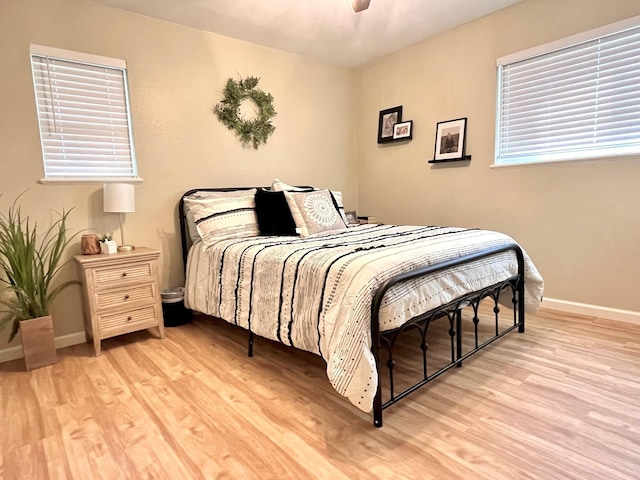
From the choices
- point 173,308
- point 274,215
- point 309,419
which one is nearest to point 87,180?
point 173,308

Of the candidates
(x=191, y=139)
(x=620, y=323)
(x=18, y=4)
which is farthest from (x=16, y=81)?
(x=620, y=323)

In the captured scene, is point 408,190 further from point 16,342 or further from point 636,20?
point 16,342

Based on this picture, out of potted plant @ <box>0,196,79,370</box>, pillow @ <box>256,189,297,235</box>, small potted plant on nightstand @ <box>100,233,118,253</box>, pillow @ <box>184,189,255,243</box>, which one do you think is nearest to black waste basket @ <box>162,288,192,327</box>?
pillow @ <box>184,189,255,243</box>

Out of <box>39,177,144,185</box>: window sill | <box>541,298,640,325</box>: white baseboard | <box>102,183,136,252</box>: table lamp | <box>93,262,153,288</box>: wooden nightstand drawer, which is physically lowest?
<box>541,298,640,325</box>: white baseboard

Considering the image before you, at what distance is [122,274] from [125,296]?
160mm

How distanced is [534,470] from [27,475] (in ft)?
6.17

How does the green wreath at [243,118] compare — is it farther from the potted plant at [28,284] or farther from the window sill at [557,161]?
the window sill at [557,161]

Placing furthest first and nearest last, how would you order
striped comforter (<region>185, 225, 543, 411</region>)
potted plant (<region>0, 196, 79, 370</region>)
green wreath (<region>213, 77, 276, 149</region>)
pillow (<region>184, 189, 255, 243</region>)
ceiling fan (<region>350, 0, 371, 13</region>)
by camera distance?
green wreath (<region>213, 77, 276, 149</region>)
pillow (<region>184, 189, 255, 243</region>)
potted plant (<region>0, 196, 79, 370</region>)
ceiling fan (<region>350, 0, 371, 13</region>)
striped comforter (<region>185, 225, 543, 411</region>)

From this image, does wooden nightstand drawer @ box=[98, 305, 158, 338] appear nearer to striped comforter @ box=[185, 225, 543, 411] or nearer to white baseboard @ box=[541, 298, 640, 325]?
striped comforter @ box=[185, 225, 543, 411]

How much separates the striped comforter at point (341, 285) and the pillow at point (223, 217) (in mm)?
131

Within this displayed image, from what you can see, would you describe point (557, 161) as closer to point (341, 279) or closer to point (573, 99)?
point (573, 99)

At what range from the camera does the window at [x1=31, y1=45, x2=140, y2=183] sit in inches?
101

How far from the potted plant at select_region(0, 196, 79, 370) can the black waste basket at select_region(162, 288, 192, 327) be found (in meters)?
0.70

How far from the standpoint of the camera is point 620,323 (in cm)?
268
